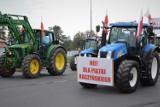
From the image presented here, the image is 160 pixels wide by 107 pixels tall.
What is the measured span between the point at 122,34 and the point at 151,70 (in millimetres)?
1909

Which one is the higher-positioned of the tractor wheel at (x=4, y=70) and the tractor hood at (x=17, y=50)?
the tractor hood at (x=17, y=50)

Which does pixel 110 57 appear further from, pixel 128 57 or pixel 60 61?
pixel 60 61

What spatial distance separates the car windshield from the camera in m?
11.9

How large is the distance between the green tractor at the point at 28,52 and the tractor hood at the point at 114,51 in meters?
5.49

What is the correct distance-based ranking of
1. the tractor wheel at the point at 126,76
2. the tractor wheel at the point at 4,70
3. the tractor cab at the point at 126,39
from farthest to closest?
the tractor wheel at the point at 4,70, the tractor cab at the point at 126,39, the tractor wheel at the point at 126,76

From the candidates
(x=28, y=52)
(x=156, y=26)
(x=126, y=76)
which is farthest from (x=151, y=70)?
(x=156, y=26)

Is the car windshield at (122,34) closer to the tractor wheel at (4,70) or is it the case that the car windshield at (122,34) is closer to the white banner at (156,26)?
the tractor wheel at (4,70)

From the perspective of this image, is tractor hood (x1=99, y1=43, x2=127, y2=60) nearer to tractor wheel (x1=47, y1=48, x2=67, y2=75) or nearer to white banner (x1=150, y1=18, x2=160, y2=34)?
tractor wheel (x1=47, y1=48, x2=67, y2=75)

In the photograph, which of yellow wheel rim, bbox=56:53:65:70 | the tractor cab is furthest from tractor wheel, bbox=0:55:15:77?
the tractor cab

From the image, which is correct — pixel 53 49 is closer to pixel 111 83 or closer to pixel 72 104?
pixel 111 83

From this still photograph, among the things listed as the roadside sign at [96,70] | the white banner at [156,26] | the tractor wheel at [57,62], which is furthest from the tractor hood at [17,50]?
the white banner at [156,26]

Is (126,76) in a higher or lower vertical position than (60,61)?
higher

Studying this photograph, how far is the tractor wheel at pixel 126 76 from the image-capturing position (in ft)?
34.3

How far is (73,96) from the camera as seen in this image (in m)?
10.3
